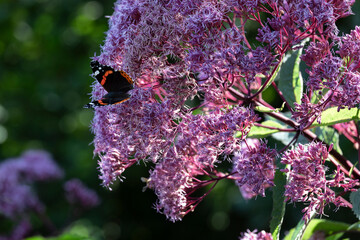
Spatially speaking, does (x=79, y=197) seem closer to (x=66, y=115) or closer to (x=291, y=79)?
(x=66, y=115)

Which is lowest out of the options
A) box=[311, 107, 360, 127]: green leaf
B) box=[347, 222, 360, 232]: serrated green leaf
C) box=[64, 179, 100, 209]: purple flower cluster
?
box=[64, 179, 100, 209]: purple flower cluster

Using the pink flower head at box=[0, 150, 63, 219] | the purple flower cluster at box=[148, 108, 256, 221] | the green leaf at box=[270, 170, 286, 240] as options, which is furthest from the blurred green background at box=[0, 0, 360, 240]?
the green leaf at box=[270, 170, 286, 240]

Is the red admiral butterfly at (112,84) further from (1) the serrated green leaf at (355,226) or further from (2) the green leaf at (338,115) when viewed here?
(1) the serrated green leaf at (355,226)

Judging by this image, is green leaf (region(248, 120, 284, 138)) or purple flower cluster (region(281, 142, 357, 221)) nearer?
purple flower cluster (region(281, 142, 357, 221))

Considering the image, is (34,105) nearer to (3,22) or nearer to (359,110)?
(3,22)

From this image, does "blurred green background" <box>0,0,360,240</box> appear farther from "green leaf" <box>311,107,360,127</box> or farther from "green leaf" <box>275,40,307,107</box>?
"green leaf" <box>311,107,360,127</box>

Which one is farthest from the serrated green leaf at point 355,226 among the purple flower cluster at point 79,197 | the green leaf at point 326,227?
the purple flower cluster at point 79,197

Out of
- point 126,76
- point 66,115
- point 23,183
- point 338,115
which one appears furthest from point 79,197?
point 338,115
